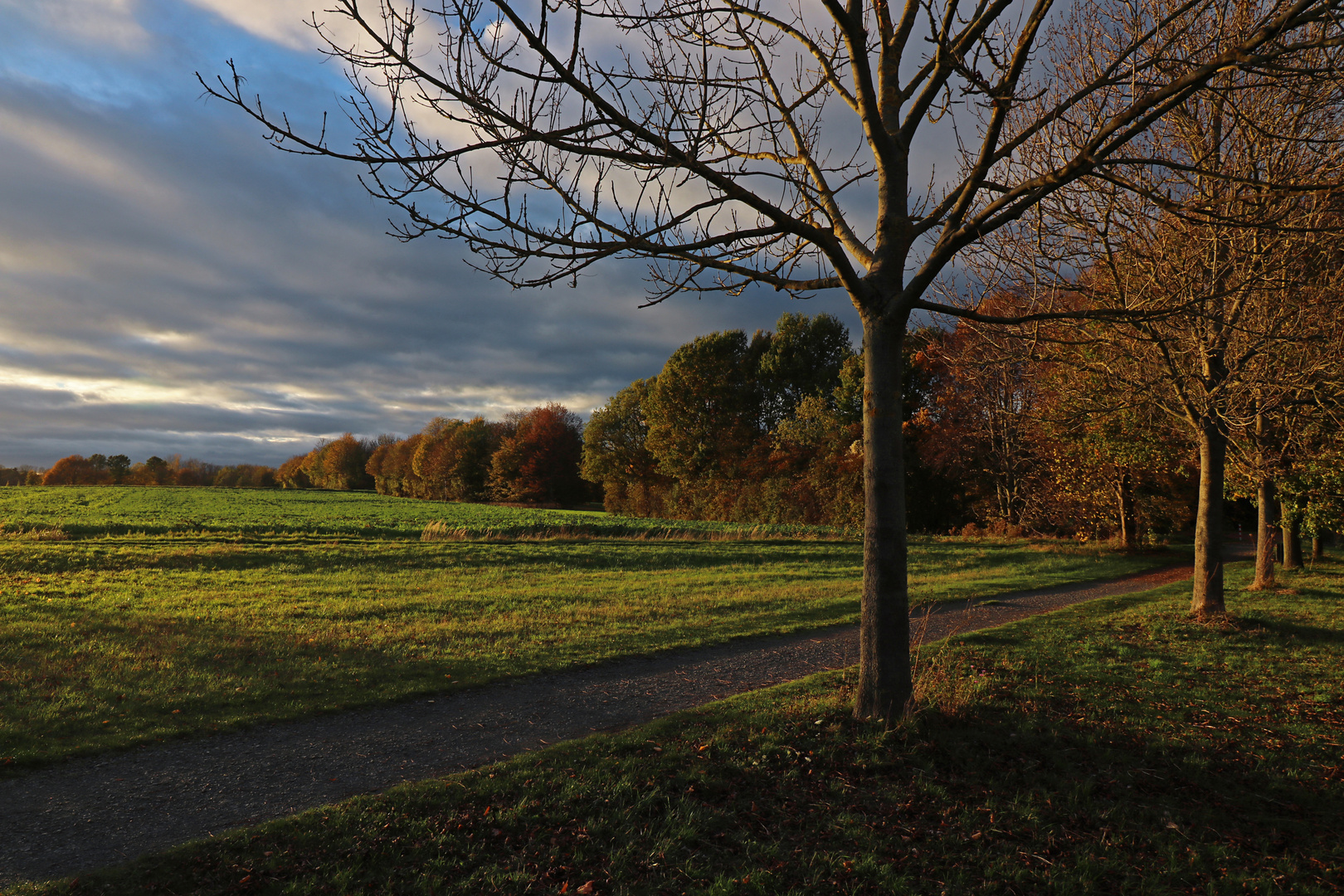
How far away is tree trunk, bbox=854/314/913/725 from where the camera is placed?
5.56 metres

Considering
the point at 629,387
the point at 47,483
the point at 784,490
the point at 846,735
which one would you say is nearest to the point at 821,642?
the point at 846,735

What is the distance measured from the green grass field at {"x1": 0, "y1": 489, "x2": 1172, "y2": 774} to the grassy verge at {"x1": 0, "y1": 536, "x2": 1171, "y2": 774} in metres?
0.04

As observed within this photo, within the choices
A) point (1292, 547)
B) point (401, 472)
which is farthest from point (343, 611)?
point (401, 472)

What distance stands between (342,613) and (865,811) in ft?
33.5

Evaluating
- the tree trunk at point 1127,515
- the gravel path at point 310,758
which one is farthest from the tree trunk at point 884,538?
the tree trunk at point 1127,515

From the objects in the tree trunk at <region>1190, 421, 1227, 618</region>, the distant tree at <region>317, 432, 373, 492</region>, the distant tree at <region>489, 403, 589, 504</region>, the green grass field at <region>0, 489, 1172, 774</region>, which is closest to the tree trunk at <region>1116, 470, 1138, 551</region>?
the green grass field at <region>0, 489, 1172, 774</region>

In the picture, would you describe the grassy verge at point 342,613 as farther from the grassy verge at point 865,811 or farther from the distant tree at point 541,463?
the distant tree at point 541,463

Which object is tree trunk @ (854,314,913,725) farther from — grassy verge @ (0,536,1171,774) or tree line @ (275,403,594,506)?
tree line @ (275,403,594,506)

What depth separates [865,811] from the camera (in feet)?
14.7

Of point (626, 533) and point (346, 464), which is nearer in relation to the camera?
point (626, 533)

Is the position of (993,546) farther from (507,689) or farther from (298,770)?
(298,770)

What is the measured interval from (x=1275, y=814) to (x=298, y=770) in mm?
7341

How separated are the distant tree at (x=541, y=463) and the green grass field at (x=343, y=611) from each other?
Answer: 1569 inches

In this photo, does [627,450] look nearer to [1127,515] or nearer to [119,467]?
[1127,515]
